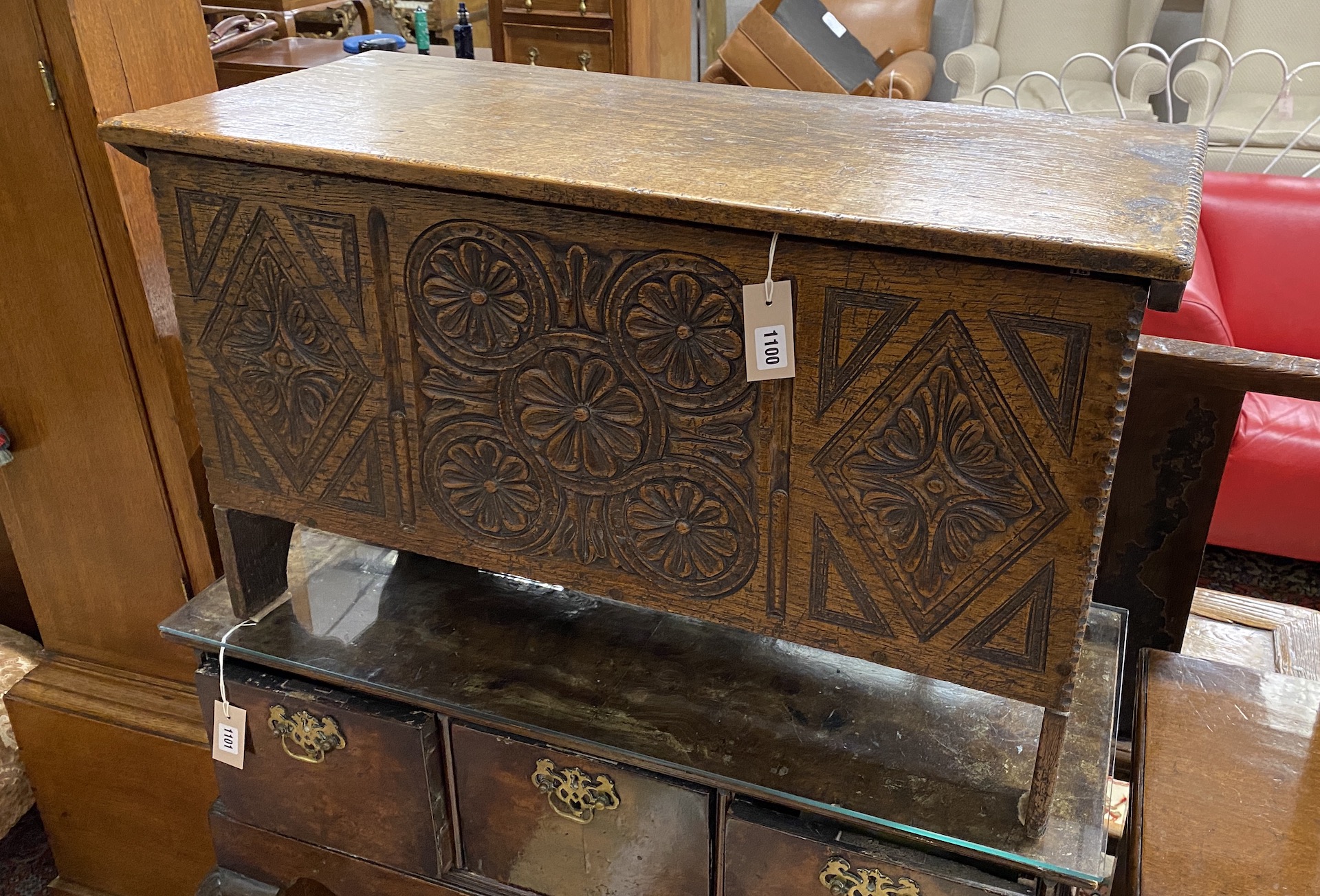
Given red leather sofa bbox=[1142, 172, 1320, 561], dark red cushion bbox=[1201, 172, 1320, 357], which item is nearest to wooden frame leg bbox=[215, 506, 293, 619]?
red leather sofa bbox=[1142, 172, 1320, 561]

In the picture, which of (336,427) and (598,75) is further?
(598,75)

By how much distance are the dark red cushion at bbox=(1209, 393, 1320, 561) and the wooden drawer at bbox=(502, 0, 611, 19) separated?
241 centimetres

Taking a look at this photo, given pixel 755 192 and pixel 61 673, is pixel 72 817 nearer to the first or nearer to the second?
pixel 61 673

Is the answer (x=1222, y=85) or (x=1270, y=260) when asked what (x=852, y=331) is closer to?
(x=1270, y=260)

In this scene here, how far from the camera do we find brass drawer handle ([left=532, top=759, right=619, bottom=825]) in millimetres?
1262

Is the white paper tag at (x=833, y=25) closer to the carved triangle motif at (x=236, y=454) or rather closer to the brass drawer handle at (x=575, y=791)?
the carved triangle motif at (x=236, y=454)

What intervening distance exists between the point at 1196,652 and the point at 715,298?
1.24m

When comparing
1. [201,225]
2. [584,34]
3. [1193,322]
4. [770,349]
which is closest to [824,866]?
[770,349]

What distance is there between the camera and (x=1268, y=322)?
2900 millimetres

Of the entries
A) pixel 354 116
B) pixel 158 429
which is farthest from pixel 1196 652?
pixel 158 429

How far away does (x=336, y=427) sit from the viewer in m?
1.23

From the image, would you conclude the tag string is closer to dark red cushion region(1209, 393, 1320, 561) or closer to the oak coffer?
the oak coffer

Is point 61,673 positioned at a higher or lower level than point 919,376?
lower

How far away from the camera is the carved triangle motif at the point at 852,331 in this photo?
37.4 inches
